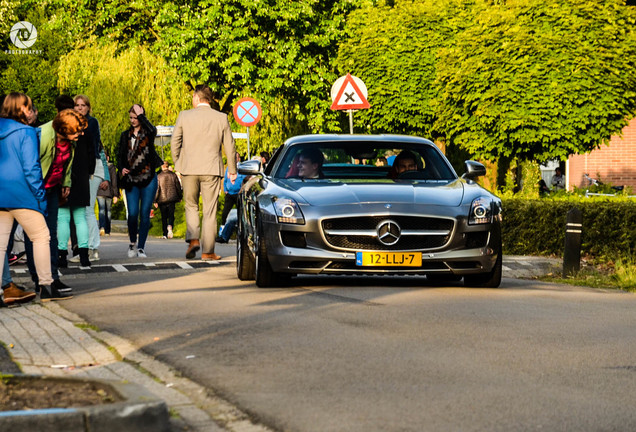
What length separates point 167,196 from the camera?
26297 millimetres

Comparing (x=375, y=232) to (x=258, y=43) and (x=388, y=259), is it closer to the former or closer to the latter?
(x=388, y=259)

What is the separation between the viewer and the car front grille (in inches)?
420

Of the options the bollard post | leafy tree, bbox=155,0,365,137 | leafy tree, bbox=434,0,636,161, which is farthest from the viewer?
leafy tree, bbox=155,0,365,137

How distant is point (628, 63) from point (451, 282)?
1172 cm

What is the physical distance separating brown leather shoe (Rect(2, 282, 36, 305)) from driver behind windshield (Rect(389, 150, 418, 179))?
361 centimetres

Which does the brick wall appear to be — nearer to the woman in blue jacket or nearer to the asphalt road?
the asphalt road

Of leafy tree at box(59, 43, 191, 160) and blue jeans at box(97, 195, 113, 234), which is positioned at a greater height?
leafy tree at box(59, 43, 191, 160)

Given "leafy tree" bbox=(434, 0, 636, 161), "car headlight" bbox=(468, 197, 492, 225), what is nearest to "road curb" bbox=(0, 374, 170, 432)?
"car headlight" bbox=(468, 197, 492, 225)

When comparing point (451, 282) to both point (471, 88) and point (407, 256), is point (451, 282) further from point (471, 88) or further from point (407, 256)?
point (471, 88)

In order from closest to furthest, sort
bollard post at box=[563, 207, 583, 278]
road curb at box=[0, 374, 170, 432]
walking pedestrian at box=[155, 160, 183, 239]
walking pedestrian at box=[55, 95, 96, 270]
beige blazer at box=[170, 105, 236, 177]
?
road curb at box=[0, 374, 170, 432], bollard post at box=[563, 207, 583, 278], walking pedestrian at box=[55, 95, 96, 270], beige blazer at box=[170, 105, 236, 177], walking pedestrian at box=[155, 160, 183, 239]

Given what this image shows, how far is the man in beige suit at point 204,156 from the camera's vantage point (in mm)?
14938

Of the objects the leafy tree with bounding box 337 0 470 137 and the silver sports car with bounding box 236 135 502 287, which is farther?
the leafy tree with bounding box 337 0 470 137

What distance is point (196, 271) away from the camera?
13586 millimetres

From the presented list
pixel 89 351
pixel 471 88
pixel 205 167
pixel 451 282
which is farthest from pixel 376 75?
pixel 89 351
